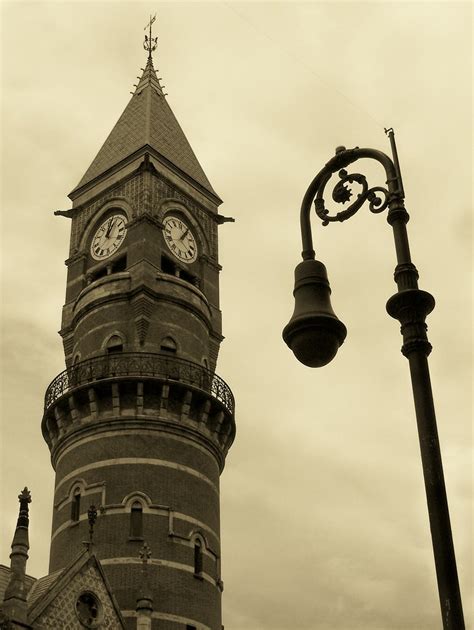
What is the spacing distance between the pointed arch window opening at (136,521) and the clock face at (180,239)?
1193cm

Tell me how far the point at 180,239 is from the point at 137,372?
322 inches

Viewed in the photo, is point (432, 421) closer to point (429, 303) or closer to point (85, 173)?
point (429, 303)

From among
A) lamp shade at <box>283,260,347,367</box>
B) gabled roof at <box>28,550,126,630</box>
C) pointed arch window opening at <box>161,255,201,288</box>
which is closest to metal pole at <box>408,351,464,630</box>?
lamp shade at <box>283,260,347,367</box>

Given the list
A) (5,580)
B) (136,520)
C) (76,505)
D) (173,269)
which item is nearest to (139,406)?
(76,505)

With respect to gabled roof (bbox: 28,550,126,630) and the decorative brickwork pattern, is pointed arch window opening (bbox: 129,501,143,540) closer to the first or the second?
gabled roof (bbox: 28,550,126,630)

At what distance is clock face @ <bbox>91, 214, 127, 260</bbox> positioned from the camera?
41594 millimetres

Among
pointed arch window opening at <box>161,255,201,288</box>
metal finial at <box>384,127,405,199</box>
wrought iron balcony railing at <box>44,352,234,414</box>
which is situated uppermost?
pointed arch window opening at <box>161,255,201,288</box>

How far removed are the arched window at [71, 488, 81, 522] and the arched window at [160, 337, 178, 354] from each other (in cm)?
657

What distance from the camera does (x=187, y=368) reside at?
3809cm

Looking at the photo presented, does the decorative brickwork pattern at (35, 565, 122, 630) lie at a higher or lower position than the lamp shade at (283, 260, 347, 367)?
higher

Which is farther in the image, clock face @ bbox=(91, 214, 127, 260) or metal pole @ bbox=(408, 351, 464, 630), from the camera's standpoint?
clock face @ bbox=(91, 214, 127, 260)

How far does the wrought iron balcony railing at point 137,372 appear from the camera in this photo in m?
36.9

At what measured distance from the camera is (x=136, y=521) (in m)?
34.1

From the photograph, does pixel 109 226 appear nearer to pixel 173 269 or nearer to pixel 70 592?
pixel 173 269
